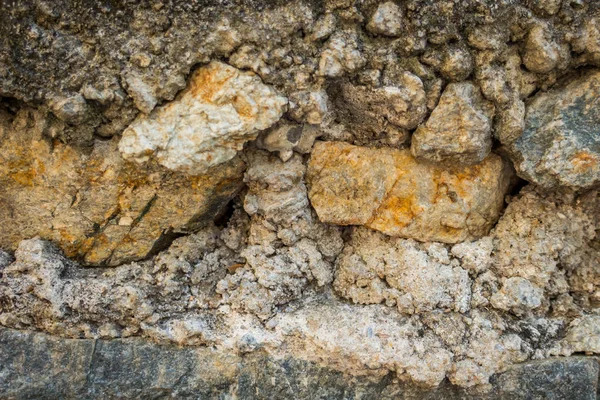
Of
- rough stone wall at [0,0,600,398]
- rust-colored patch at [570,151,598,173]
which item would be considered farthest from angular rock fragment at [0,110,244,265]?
rust-colored patch at [570,151,598,173]

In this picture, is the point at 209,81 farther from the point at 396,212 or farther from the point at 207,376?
the point at 207,376

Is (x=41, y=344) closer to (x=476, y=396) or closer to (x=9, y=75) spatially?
(x=9, y=75)

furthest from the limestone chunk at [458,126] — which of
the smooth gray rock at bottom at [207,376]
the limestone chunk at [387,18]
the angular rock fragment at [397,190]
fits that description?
the smooth gray rock at bottom at [207,376]

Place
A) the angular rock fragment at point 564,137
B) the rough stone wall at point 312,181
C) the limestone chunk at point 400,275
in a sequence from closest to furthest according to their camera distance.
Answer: the rough stone wall at point 312,181
the angular rock fragment at point 564,137
the limestone chunk at point 400,275

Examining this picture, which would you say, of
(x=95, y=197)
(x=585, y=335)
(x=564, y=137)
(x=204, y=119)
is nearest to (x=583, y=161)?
(x=564, y=137)

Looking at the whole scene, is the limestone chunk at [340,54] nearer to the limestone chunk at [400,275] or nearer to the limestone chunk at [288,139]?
the limestone chunk at [288,139]

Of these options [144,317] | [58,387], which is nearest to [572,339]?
[144,317]

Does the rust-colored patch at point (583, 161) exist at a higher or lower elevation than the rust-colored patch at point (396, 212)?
higher
